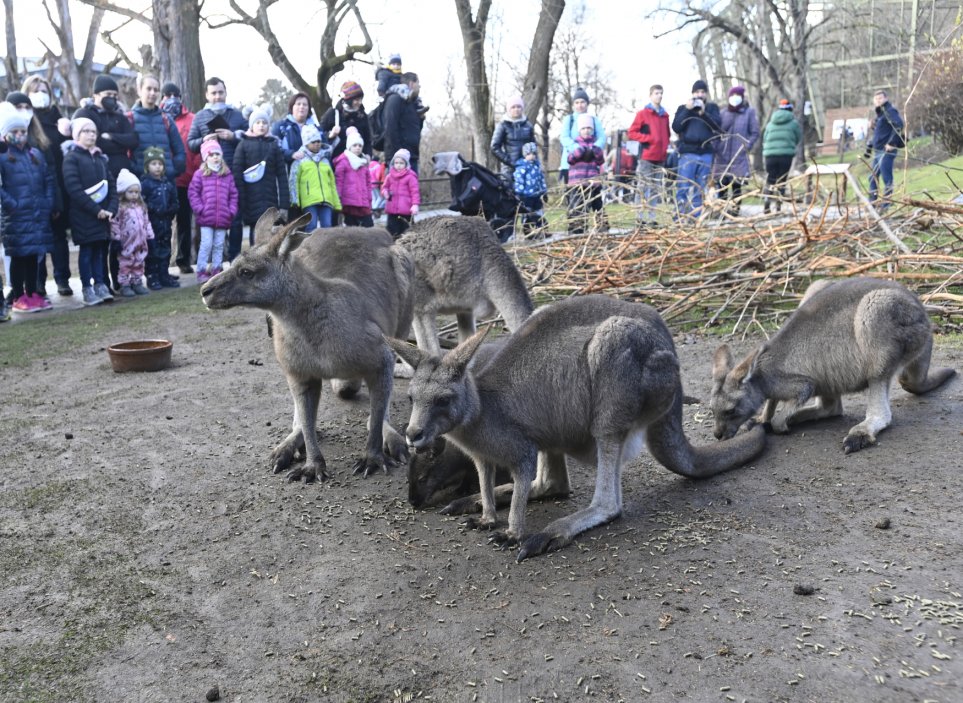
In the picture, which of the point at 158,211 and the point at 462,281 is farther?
the point at 158,211

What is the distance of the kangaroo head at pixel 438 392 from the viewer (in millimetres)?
2904

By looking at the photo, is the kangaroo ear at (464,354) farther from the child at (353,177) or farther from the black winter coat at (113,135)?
the child at (353,177)

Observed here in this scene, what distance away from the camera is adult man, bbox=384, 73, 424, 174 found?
991 centimetres

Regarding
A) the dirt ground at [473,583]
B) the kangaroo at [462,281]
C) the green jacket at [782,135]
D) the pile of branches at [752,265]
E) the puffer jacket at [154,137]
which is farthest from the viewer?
the green jacket at [782,135]

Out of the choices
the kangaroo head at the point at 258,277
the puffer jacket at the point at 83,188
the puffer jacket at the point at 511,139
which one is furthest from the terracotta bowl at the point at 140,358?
the puffer jacket at the point at 511,139

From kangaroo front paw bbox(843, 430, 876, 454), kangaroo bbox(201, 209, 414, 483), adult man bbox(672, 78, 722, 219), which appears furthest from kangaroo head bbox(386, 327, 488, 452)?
adult man bbox(672, 78, 722, 219)

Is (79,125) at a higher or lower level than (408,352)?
higher

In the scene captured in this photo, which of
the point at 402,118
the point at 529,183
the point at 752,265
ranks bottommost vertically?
the point at 752,265

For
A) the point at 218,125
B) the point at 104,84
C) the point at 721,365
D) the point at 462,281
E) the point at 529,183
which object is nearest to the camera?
the point at 721,365

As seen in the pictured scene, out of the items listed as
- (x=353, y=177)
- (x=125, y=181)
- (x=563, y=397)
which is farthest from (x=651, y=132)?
(x=563, y=397)

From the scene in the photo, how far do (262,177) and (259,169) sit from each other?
11 centimetres

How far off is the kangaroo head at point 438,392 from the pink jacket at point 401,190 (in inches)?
254

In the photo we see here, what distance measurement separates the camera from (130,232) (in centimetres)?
842

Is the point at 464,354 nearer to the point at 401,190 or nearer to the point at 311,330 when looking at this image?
the point at 311,330
